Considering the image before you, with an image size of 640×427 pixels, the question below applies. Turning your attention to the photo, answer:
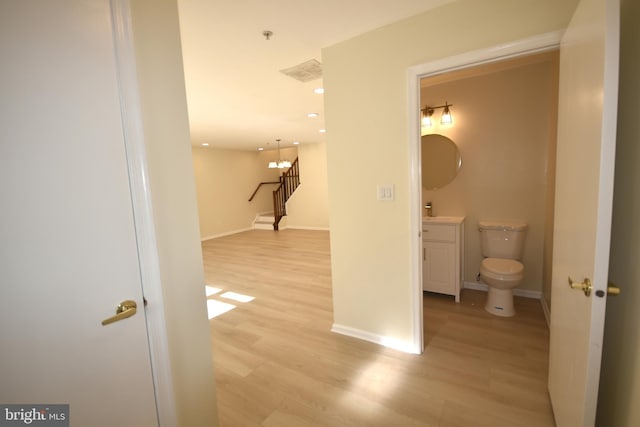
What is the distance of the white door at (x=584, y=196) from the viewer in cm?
88

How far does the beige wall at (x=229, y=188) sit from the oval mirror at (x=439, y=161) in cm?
522

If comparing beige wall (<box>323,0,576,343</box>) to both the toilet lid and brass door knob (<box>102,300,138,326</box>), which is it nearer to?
the toilet lid

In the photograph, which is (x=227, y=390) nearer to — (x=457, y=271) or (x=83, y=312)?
(x=83, y=312)

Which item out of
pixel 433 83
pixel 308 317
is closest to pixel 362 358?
pixel 308 317

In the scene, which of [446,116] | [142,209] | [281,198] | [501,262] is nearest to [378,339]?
[501,262]

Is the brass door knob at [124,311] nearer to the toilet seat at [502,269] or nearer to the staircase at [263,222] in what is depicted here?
the toilet seat at [502,269]

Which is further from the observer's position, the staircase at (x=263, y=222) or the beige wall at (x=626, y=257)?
the staircase at (x=263, y=222)

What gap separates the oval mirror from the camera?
3.20m

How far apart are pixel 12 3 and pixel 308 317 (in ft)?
8.88

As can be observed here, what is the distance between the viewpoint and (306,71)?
8.75ft

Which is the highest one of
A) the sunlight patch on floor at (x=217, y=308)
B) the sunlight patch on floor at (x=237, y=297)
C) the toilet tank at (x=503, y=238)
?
the toilet tank at (x=503, y=238)

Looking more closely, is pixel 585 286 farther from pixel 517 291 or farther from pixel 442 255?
pixel 517 291

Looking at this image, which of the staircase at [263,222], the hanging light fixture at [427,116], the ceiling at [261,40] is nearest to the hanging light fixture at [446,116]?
the hanging light fixture at [427,116]

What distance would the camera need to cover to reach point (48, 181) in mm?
833
